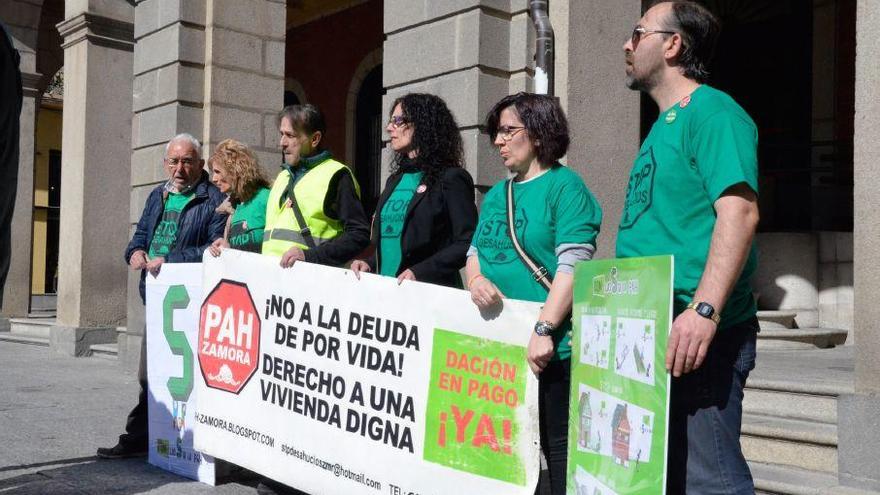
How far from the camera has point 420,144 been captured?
14.2 ft

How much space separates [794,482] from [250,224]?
121 inches

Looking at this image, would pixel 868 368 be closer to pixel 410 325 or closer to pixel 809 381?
pixel 809 381

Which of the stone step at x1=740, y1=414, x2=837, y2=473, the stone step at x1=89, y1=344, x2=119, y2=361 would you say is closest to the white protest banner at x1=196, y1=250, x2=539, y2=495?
the stone step at x1=740, y1=414, x2=837, y2=473

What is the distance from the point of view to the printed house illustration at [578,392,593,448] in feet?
9.39

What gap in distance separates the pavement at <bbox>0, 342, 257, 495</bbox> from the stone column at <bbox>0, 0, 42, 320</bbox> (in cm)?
542

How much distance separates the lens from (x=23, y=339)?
44.5ft

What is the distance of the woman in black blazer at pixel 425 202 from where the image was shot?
13.7 feet

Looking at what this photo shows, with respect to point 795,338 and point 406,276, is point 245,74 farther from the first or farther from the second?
point 406,276

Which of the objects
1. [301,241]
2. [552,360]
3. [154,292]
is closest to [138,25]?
[154,292]

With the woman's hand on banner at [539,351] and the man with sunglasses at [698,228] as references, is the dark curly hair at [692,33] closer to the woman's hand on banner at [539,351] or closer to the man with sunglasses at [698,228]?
the man with sunglasses at [698,228]

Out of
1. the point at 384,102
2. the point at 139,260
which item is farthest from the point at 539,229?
the point at 384,102

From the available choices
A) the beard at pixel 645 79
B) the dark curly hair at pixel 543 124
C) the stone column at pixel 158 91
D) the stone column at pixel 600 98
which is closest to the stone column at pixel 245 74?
the stone column at pixel 158 91

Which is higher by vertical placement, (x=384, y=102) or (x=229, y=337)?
(x=384, y=102)

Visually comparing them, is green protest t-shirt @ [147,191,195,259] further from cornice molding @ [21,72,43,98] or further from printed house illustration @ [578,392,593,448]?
cornice molding @ [21,72,43,98]
